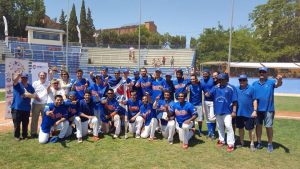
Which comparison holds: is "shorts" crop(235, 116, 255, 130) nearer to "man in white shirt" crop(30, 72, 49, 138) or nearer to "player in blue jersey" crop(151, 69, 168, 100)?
"player in blue jersey" crop(151, 69, 168, 100)

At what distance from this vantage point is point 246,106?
24.8ft

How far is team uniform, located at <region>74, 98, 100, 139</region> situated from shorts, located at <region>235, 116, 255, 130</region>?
3.84 metres

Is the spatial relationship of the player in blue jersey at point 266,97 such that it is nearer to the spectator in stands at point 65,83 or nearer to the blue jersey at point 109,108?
the blue jersey at point 109,108

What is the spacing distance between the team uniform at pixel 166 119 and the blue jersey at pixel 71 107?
2290 mm

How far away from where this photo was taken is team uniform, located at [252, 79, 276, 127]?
737 centimetres

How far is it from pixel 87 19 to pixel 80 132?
6875cm

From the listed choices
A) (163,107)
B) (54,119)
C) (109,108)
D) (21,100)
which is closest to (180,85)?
(163,107)

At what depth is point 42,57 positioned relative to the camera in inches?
1395

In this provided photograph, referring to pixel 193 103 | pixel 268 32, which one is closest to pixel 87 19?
pixel 268 32

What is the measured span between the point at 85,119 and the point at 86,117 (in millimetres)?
125

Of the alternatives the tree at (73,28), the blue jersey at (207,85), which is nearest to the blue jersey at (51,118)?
the blue jersey at (207,85)

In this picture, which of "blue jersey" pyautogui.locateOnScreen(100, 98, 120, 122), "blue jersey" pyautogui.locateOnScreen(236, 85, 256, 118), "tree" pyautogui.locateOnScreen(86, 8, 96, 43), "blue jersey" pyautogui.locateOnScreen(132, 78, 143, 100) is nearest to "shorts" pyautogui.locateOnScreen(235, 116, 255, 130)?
"blue jersey" pyautogui.locateOnScreen(236, 85, 256, 118)

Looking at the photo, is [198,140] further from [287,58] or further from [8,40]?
[287,58]

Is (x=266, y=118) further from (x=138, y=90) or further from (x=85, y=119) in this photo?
(x=85, y=119)
